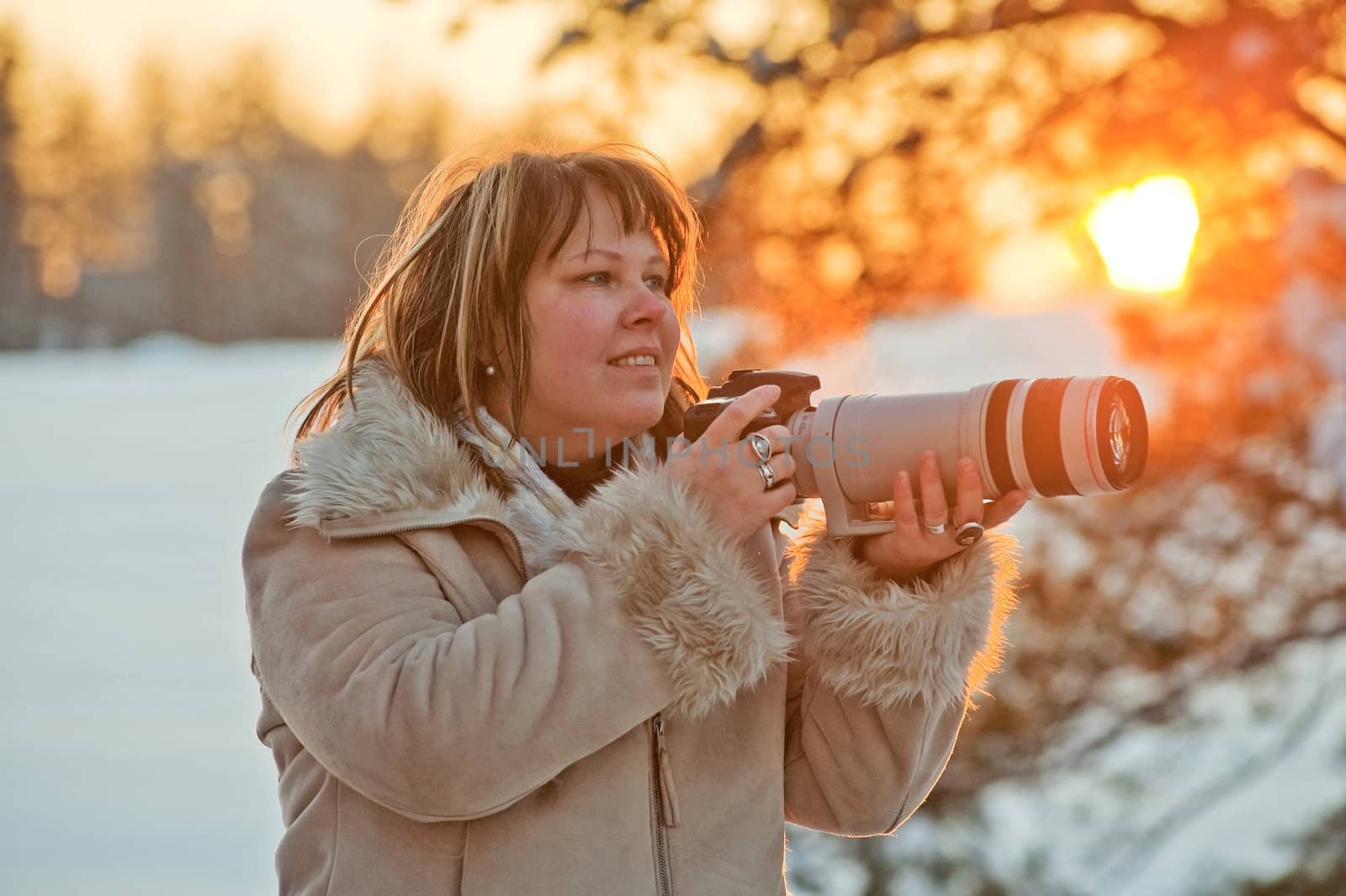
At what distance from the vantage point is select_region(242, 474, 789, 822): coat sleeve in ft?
3.79

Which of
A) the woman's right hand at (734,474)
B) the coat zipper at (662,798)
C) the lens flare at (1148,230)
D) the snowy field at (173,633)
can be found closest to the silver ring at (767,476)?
the woman's right hand at (734,474)

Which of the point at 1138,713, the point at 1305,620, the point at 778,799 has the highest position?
the point at 778,799

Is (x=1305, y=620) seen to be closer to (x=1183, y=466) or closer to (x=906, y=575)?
(x=1183, y=466)

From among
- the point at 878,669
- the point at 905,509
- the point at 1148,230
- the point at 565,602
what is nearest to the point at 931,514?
the point at 905,509

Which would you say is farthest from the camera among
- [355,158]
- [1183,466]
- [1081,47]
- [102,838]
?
[355,158]

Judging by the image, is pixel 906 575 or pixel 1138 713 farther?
pixel 1138 713

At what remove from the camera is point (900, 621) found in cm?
137

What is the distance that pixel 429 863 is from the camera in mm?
1235

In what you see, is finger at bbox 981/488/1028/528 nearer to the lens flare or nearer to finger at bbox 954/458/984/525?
finger at bbox 954/458/984/525

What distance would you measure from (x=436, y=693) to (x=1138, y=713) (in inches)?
90.8

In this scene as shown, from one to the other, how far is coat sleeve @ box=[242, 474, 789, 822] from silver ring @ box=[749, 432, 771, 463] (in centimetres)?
8

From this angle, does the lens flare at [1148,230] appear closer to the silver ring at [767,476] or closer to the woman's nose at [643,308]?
the woman's nose at [643,308]

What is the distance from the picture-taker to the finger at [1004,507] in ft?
4.40

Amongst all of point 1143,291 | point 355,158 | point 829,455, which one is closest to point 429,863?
point 829,455
